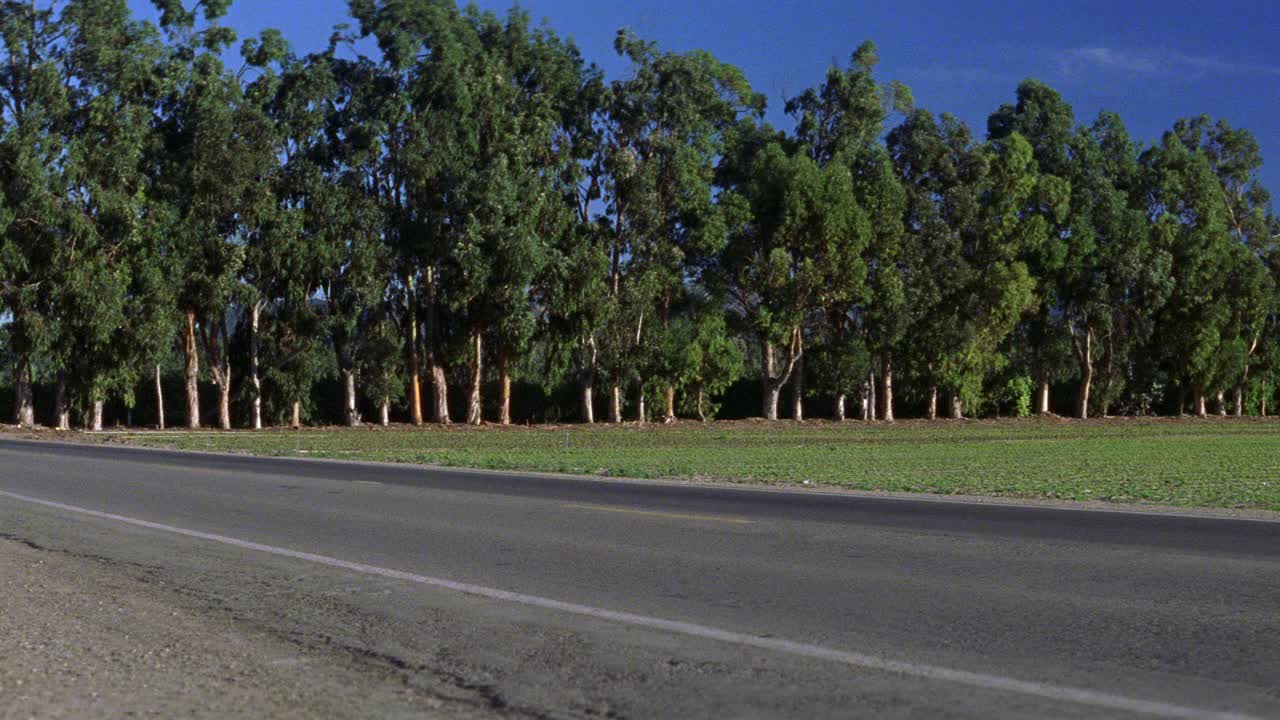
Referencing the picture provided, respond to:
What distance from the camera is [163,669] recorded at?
735 cm

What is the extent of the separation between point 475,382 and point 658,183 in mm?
12921

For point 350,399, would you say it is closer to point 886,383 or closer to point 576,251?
point 576,251

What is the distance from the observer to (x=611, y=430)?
56.9 meters

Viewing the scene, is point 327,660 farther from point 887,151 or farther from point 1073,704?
point 887,151

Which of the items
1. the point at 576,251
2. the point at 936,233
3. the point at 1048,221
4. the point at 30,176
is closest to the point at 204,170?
the point at 30,176

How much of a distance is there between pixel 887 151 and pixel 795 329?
1153 centimetres

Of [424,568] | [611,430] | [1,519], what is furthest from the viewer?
[611,430]

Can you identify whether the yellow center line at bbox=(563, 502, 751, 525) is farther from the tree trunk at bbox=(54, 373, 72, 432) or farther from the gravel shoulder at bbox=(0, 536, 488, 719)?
the tree trunk at bbox=(54, 373, 72, 432)

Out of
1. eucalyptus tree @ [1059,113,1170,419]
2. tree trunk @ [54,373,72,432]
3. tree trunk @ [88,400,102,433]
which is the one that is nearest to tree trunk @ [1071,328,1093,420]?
eucalyptus tree @ [1059,113,1170,419]

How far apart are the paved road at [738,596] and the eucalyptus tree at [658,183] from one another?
44.0m

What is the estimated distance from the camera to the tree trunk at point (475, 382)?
62.0m

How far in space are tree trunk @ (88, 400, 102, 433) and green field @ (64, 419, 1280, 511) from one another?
8.14 metres

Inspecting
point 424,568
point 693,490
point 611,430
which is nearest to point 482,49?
point 611,430

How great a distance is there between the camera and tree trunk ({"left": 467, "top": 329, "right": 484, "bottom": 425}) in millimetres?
62044
